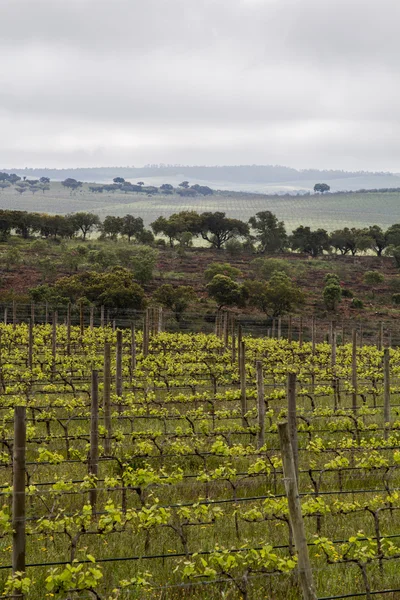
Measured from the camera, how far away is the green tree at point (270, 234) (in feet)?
353

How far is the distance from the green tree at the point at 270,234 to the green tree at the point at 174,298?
4712 cm

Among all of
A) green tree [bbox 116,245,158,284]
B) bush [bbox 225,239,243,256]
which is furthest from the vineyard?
bush [bbox 225,239,243,256]

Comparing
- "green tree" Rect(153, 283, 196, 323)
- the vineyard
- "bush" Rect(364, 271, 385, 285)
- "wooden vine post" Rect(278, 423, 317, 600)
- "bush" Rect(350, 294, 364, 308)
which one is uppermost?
"wooden vine post" Rect(278, 423, 317, 600)

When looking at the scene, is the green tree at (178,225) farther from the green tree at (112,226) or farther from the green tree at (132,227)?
the green tree at (112,226)

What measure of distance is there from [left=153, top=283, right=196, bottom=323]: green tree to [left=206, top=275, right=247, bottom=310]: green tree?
3.96m

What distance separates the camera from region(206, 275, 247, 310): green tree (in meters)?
65.4

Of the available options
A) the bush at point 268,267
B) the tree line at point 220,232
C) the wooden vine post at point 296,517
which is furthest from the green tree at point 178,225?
the wooden vine post at point 296,517

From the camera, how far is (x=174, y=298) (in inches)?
2448

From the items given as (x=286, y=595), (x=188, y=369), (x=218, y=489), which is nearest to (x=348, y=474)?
(x=218, y=489)

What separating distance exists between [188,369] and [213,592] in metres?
19.2

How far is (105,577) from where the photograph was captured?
8812 millimetres

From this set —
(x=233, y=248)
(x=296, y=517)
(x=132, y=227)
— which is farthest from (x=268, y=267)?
(x=296, y=517)

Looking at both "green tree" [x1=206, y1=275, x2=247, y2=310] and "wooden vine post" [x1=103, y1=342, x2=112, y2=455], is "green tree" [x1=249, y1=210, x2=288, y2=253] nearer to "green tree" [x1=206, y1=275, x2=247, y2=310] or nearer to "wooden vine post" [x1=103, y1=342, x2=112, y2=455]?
"green tree" [x1=206, y1=275, x2=247, y2=310]

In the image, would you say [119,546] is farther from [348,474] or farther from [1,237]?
[1,237]
